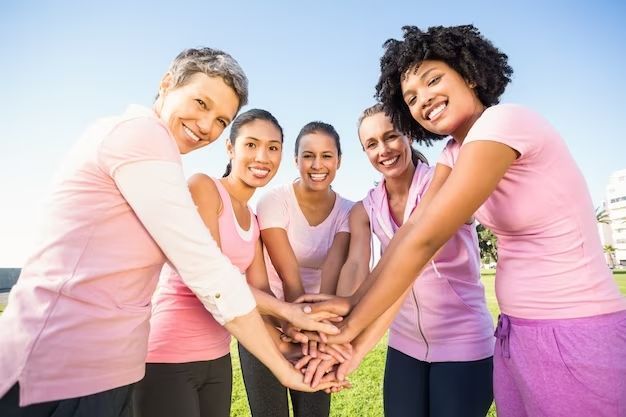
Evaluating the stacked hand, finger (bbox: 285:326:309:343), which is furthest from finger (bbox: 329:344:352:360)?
finger (bbox: 285:326:309:343)

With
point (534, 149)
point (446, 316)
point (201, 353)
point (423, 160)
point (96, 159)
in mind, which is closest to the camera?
point (96, 159)

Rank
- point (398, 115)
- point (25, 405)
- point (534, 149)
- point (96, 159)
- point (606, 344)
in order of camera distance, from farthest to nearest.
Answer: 1. point (398, 115)
2. point (534, 149)
3. point (606, 344)
4. point (96, 159)
5. point (25, 405)

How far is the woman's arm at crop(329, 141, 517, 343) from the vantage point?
1.68 meters

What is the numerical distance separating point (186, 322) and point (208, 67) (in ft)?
4.92

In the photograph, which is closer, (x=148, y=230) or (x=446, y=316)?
(x=148, y=230)

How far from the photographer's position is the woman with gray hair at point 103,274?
48.8 inches

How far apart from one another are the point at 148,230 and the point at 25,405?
0.65 meters

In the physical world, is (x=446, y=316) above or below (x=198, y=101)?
below

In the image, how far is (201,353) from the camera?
7.76 ft

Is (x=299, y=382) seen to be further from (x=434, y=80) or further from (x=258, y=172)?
(x=434, y=80)

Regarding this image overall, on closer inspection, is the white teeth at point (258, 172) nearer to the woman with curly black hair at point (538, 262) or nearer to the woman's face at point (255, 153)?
the woman's face at point (255, 153)

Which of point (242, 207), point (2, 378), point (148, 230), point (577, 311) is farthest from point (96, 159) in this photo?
point (577, 311)

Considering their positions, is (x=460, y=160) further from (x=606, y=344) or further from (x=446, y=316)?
(x=446, y=316)

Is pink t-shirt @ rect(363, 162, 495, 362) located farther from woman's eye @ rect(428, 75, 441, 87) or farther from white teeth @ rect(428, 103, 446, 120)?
woman's eye @ rect(428, 75, 441, 87)
